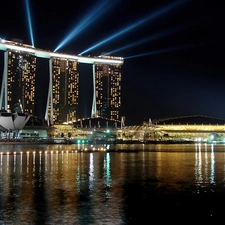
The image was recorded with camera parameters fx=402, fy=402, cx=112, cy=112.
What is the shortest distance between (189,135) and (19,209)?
122655 mm

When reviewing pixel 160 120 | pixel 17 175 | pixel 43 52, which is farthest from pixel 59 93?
pixel 17 175

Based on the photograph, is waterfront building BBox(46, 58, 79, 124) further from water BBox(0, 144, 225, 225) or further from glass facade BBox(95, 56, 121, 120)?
water BBox(0, 144, 225, 225)

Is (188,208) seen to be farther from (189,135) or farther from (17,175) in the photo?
(189,135)

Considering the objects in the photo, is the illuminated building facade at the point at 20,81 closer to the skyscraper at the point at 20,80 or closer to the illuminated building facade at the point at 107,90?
the skyscraper at the point at 20,80

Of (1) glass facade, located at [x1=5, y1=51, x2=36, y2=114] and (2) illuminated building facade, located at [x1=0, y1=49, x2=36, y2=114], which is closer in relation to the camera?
(2) illuminated building facade, located at [x1=0, y1=49, x2=36, y2=114]

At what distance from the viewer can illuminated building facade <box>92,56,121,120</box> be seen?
15425cm

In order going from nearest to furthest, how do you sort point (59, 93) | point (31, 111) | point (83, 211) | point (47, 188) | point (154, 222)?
1. point (154, 222)
2. point (83, 211)
3. point (47, 188)
4. point (31, 111)
5. point (59, 93)

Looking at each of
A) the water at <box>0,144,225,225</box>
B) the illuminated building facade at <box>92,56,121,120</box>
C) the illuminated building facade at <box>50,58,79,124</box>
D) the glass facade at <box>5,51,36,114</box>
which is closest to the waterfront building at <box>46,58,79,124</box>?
the illuminated building facade at <box>50,58,79,124</box>

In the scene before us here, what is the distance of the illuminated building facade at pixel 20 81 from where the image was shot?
11462cm

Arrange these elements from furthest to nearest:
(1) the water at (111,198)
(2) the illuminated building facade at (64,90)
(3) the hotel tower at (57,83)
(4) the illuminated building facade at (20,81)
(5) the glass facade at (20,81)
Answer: (2) the illuminated building facade at (64,90), (5) the glass facade at (20,81), (4) the illuminated building facade at (20,81), (3) the hotel tower at (57,83), (1) the water at (111,198)

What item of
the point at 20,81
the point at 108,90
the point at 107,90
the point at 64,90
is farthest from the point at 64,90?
the point at 20,81

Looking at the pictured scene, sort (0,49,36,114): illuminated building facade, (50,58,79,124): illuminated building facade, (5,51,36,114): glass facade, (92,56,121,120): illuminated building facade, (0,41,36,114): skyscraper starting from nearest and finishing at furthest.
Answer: (0,41,36,114): skyscraper → (0,49,36,114): illuminated building facade → (5,51,36,114): glass facade → (50,58,79,124): illuminated building facade → (92,56,121,120): illuminated building facade

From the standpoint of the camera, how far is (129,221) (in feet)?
37.3

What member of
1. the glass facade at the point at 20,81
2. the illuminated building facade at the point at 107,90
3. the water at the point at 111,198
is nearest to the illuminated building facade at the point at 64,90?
the glass facade at the point at 20,81
